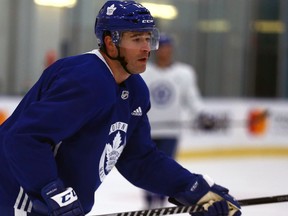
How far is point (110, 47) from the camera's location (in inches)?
88.2

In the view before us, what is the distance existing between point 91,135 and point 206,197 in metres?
0.49

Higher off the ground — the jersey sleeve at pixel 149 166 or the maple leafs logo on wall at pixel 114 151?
the maple leafs logo on wall at pixel 114 151

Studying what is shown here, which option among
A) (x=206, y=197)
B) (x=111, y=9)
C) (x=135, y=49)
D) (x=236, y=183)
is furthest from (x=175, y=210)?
(x=236, y=183)

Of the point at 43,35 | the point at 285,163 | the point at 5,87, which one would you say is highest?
the point at 43,35

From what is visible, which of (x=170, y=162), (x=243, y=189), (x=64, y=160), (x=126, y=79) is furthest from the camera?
(x=243, y=189)

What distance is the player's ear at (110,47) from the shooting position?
2.23m

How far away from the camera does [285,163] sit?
7836 millimetres

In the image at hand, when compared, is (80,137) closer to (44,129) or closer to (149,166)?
(44,129)

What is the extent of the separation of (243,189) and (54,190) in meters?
3.88

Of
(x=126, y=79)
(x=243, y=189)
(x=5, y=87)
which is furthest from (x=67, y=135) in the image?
(x=5, y=87)

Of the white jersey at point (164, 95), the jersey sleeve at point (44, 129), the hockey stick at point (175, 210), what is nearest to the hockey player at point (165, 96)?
the white jersey at point (164, 95)

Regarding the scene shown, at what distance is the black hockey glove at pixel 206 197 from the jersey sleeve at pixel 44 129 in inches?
21.0

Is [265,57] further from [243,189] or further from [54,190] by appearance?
[54,190]

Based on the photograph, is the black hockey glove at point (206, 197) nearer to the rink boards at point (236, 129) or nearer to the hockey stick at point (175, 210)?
→ the hockey stick at point (175, 210)
